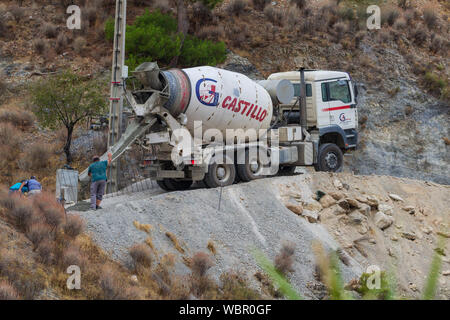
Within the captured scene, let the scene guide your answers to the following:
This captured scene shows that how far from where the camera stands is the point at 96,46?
30.9 m

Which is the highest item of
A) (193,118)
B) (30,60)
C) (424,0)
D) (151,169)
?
(424,0)

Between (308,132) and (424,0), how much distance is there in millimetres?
26967

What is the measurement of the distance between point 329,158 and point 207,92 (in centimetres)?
585

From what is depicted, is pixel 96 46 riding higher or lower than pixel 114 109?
higher

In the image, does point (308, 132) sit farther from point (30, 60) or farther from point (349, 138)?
point (30, 60)

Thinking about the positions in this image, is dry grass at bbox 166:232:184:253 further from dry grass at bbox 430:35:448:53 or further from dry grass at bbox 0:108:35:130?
dry grass at bbox 430:35:448:53

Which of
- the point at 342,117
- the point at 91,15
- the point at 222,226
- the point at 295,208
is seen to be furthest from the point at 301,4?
the point at 222,226

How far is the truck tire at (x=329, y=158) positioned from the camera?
60.3 feet

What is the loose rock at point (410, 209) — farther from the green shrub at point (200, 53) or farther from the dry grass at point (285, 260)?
the green shrub at point (200, 53)

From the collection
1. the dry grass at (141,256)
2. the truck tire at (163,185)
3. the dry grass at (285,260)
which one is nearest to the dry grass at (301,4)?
the truck tire at (163,185)

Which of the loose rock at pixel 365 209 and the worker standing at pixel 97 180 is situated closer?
the worker standing at pixel 97 180

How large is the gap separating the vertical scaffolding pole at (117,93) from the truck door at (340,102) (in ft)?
21.1

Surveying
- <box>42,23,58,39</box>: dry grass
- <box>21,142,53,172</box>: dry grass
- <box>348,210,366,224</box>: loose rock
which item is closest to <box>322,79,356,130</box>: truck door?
<box>348,210,366,224</box>: loose rock
